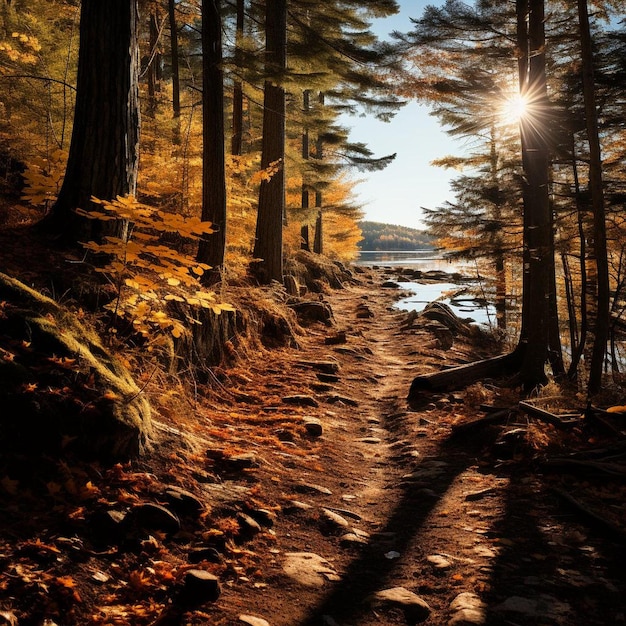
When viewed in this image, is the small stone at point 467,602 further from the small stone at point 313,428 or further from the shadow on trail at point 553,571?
the small stone at point 313,428

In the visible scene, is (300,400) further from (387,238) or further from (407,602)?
(387,238)

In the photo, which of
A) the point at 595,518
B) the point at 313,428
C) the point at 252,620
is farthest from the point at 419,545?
the point at 313,428

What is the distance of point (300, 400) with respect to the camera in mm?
5820

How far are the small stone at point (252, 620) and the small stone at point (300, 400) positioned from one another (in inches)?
141

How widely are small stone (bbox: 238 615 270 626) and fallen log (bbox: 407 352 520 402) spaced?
16.0ft

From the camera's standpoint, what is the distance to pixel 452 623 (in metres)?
2.23

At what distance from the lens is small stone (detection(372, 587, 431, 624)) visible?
2328mm

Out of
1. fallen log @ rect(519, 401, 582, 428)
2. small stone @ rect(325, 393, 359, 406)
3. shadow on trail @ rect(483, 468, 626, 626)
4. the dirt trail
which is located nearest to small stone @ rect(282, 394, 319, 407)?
the dirt trail

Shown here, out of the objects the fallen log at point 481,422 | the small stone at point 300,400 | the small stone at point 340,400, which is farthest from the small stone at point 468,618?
the small stone at point 340,400

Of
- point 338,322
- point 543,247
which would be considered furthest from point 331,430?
point 338,322

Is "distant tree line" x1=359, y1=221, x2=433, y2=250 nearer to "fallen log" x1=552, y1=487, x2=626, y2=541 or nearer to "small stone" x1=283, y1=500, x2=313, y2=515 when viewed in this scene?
"fallen log" x1=552, y1=487, x2=626, y2=541

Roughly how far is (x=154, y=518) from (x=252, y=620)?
0.84m

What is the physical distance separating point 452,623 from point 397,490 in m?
1.80

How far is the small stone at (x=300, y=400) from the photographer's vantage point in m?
5.75
